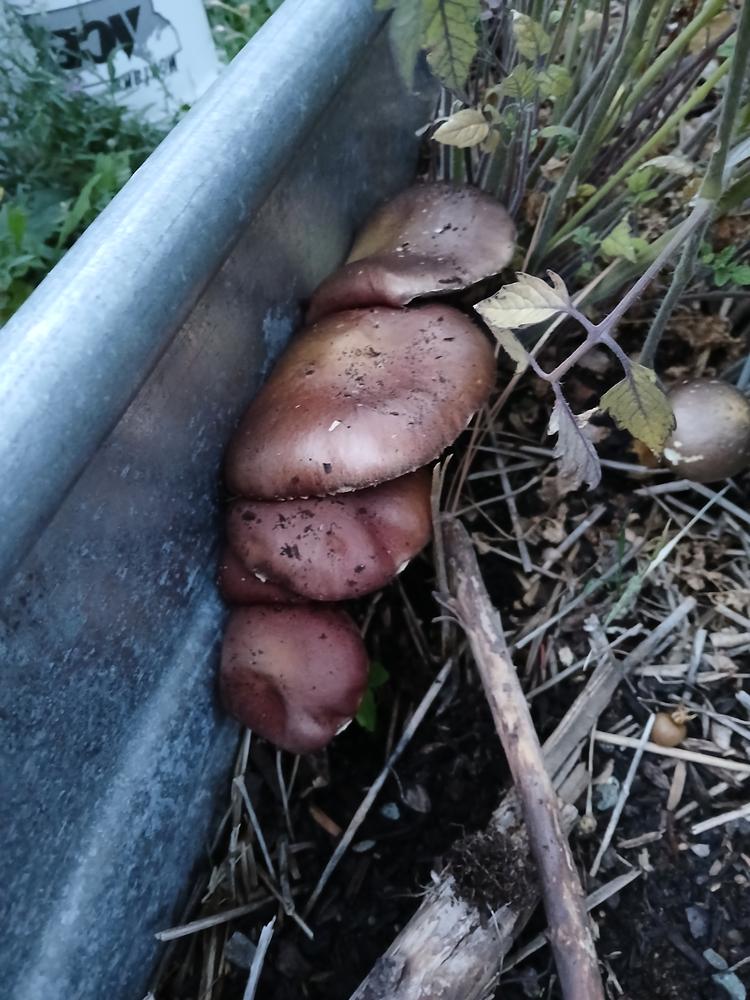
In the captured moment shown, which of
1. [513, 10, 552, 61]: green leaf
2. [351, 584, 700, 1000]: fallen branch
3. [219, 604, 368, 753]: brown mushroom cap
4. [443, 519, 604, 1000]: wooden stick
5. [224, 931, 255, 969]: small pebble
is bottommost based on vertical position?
[224, 931, 255, 969]: small pebble

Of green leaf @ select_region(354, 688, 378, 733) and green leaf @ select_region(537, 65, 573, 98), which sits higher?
green leaf @ select_region(537, 65, 573, 98)

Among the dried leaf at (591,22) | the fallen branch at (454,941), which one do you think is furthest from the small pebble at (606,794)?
the dried leaf at (591,22)

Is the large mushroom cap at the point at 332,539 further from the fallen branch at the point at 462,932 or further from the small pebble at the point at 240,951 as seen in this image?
the small pebble at the point at 240,951

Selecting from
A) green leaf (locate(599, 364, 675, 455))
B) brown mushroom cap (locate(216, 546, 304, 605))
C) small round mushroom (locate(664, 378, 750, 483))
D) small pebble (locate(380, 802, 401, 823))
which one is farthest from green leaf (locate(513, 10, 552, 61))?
small pebble (locate(380, 802, 401, 823))

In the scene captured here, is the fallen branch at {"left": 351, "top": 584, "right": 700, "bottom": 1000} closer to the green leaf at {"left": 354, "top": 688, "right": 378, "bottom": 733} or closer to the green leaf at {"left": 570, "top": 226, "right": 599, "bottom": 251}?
the green leaf at {"left": 354, "top": 688, "right": 378, "bottom": 733}

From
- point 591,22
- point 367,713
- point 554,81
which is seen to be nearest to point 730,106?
point 554,81

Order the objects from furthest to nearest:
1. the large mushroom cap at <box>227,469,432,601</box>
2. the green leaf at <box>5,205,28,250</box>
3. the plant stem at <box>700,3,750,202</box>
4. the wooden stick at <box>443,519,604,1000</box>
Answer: the green leaf at <box>5,205,28,250</box>
the large mushroom cap at <box>227,469,432,601</box>
the wooden stick at <box>443,519,604,1000</box>
the plant stem at <box>700,3,750,202</box>

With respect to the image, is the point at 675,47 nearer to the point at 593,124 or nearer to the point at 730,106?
the point at 593,124

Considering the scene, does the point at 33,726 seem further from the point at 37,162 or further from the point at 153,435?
the point at 37,162

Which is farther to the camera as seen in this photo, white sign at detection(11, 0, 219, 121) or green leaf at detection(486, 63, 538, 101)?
white sign at detection(11, 0, 219, 121)
